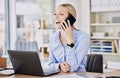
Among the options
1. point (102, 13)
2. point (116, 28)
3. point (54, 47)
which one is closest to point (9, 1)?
point (102, 13)

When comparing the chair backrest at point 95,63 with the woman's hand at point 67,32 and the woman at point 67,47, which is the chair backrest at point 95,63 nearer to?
→ the woman at point 67,47

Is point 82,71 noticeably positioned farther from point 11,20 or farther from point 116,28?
point 11,20

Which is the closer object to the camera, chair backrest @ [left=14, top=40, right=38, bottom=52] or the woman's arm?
the woman's arm

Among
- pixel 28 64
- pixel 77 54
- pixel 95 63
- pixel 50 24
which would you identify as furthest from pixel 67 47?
pixel 50 24

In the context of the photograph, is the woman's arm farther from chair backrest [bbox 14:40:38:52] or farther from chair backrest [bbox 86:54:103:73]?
chair backrest [bbox 14:40:38:52]

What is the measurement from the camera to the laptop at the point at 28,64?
1.99m

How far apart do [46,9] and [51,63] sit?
265 cm

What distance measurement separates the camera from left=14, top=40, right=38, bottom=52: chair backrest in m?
4.30

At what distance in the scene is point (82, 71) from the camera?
7.47ft

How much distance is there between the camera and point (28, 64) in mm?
2041

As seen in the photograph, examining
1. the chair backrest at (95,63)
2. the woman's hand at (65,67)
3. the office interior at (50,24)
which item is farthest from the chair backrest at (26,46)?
the woman's hand at (65,67)

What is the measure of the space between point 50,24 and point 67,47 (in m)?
2.69

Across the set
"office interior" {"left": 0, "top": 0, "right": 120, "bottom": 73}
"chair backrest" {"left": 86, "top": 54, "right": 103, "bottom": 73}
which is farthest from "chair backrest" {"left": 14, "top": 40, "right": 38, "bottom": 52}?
"chair backrest" {"left": 86, "top": 54, "right": 103, "bottom": 73}

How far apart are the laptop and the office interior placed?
83.5 inches
